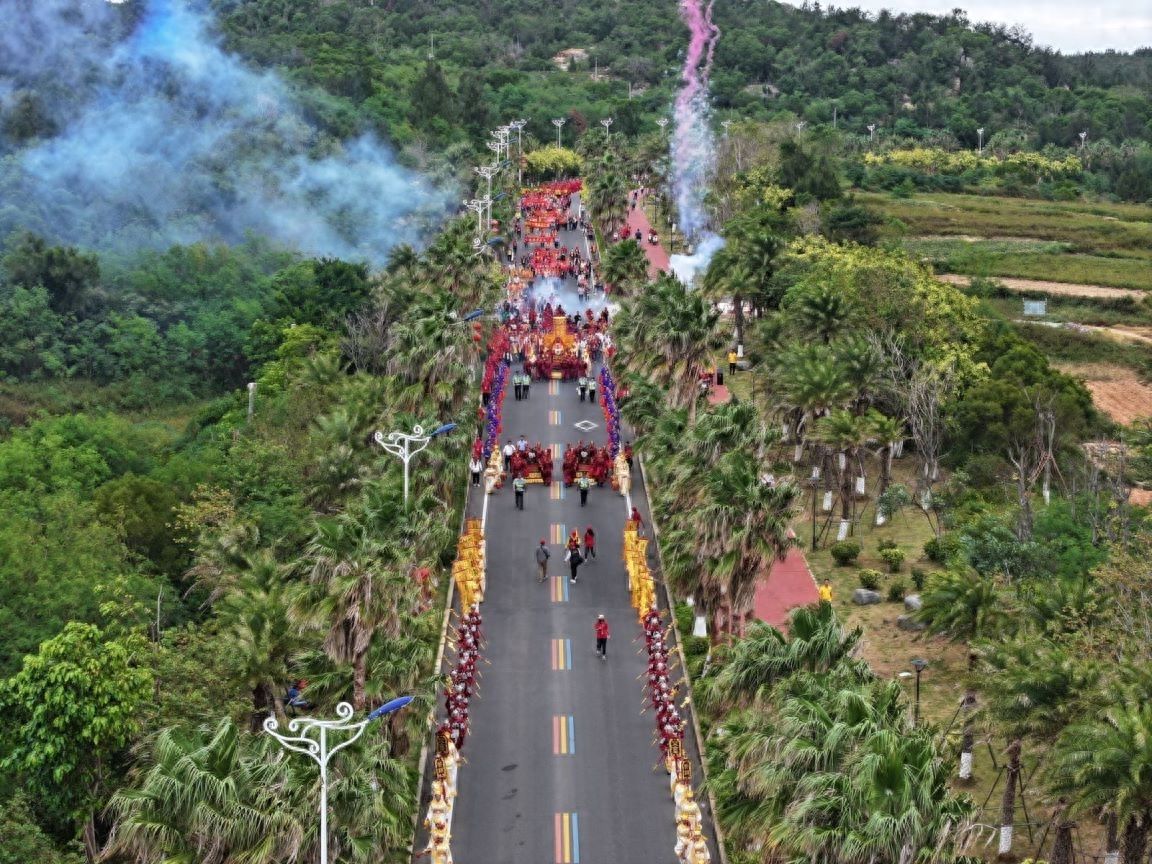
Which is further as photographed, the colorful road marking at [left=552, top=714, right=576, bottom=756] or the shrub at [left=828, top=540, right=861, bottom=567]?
the shrub at [left=828, top=540, right=861, bottom=567]

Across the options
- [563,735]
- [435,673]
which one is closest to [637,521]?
[435,673]

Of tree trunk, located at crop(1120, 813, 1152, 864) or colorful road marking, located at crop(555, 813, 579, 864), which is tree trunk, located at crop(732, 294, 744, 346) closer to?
colorful road marking, located at crop(555, 813, 579, 864)

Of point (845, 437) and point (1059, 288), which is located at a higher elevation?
point (845, 437)

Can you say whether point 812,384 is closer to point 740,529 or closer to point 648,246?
point 740,529

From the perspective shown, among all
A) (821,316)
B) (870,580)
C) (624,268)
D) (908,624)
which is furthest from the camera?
(624,268)

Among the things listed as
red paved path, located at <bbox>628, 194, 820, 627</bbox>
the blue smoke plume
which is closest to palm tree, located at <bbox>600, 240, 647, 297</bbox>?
the blue smoke plume

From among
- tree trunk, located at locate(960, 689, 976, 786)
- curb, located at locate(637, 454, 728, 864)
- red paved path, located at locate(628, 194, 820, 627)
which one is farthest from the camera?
red paved path, located at locate(628, 194, 820, 627)
